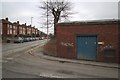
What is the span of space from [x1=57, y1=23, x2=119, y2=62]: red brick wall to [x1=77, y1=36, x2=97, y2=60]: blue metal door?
0.47 metres

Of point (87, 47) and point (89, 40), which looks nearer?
point (89, 40)

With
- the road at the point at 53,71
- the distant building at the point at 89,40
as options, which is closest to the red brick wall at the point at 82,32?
the distant building at the point at 89,40

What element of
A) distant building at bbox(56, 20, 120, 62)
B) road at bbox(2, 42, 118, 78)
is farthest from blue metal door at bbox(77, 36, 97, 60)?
road at bbox(2, 42, 118, 78)

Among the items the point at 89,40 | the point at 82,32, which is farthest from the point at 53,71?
the point at 82,32

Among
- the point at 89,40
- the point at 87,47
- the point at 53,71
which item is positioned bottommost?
the point at 53,71

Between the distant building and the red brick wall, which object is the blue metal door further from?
the red brick wall

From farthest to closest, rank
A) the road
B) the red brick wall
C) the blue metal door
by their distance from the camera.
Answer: the blue metal door → the red brick wall → the road

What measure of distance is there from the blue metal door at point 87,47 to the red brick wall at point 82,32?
468 millimetres

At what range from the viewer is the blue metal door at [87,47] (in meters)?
21.3

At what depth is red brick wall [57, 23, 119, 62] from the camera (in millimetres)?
20266

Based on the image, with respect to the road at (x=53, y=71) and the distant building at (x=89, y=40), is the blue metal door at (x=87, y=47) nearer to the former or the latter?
the distant building at (x=89, y=40)

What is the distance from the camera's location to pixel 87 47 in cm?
2166

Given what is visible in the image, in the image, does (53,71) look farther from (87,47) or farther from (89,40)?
(89,40)

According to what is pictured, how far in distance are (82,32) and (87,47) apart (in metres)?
1.66
